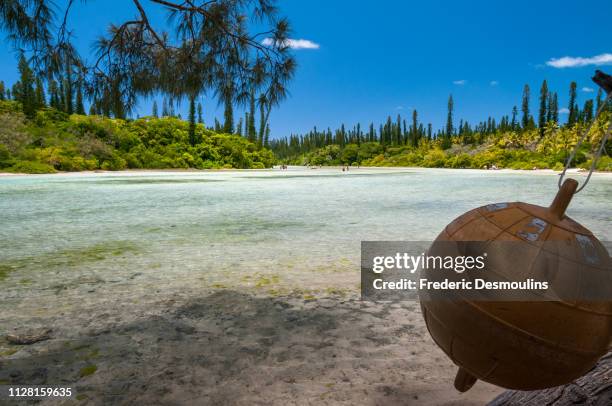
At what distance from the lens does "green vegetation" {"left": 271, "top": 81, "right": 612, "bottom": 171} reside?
5500 cm

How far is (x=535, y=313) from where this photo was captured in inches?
48.6

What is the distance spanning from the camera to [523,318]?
1247 millimetres

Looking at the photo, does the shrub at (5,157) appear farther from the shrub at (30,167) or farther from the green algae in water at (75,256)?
the green algae in water at (75,256)

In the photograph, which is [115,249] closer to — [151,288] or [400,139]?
[151,288]

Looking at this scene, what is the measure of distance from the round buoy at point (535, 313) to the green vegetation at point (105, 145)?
111 feet

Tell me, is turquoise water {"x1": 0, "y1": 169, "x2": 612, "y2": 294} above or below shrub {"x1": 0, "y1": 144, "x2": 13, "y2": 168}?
below

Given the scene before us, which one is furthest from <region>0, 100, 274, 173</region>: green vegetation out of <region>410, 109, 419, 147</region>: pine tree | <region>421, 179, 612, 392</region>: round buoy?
<region>410, 109, 419, 147</region>: pine tree

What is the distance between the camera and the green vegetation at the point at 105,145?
37406 mm

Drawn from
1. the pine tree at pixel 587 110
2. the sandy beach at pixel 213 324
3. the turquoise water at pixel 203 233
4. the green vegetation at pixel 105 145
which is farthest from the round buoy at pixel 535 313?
the pine tree at pixel 587 110

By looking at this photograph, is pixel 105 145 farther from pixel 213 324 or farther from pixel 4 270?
pixel 213 324

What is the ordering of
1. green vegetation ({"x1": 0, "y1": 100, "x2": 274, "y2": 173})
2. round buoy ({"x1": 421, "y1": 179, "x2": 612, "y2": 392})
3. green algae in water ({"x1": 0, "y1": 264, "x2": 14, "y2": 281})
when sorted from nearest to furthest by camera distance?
round buoy ({"x1": 421, "y1": 179, "x2": 612, "y2": 392}), green algae in water ({"x1": 0, "y1": 264, "x2": 14, "y2": 281}), green vegetation ({"x1": 0, "y1": 100, "x2": 274, "y2": 173})

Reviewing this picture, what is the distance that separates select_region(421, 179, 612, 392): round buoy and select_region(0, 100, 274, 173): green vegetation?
33746 millimetres

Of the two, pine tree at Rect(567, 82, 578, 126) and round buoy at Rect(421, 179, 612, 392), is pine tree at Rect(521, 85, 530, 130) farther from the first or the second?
round buoy at Rect(421, 179, 612, 392)

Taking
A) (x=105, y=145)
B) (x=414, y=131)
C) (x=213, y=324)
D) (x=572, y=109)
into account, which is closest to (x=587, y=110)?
(x=572, y=109)
